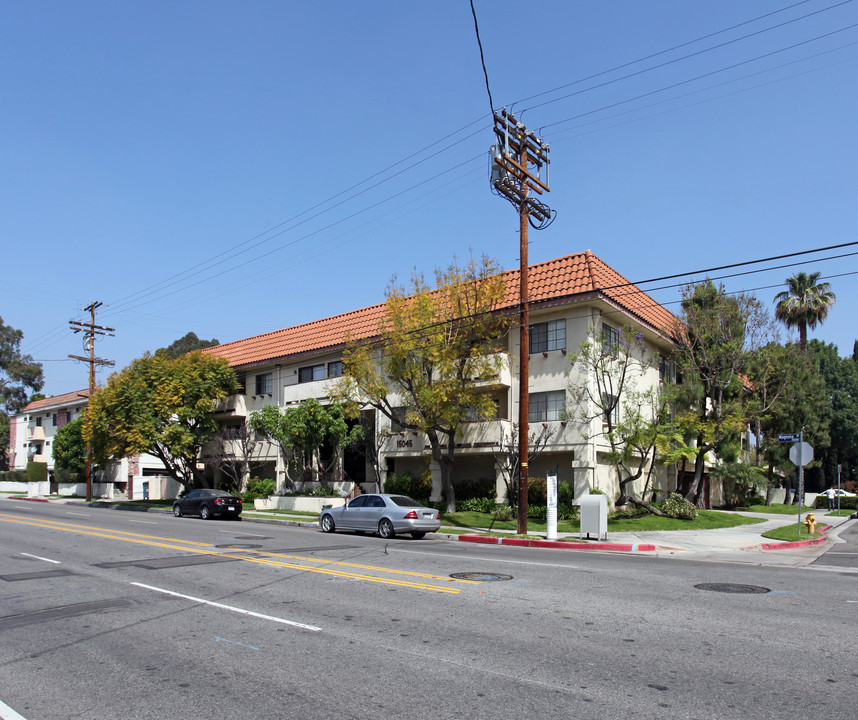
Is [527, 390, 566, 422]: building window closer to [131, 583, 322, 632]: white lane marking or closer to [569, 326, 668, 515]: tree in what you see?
[569, 326, 668, 515]: tree

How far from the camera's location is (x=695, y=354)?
3184cm

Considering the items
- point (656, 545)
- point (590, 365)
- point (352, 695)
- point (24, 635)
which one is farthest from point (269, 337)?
point (352, 695)

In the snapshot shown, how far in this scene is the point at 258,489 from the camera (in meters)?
40.4

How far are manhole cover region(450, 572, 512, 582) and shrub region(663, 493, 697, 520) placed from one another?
653 inches

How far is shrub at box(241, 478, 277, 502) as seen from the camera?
3966cm

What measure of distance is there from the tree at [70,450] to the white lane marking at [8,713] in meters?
58.7

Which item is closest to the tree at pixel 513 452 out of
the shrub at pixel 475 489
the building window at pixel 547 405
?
the building window at pixel 547 405

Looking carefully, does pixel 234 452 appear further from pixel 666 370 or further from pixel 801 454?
pixel 801 454

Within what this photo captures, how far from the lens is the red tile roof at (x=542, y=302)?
90.0ft

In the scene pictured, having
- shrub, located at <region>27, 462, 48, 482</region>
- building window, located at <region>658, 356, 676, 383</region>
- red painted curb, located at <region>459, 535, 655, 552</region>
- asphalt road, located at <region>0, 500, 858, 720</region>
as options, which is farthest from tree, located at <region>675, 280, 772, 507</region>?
shrub, located at <region>27, 462, 48, 482</region>

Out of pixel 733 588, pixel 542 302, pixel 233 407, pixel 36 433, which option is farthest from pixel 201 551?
pixel 36 433

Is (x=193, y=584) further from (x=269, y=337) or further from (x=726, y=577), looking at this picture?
(x=269, y=337)

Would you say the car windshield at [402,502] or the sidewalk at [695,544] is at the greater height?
the car windshield at [402,502]

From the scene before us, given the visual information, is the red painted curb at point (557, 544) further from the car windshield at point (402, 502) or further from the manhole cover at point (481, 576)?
the manhole cover at point (481, 576)
